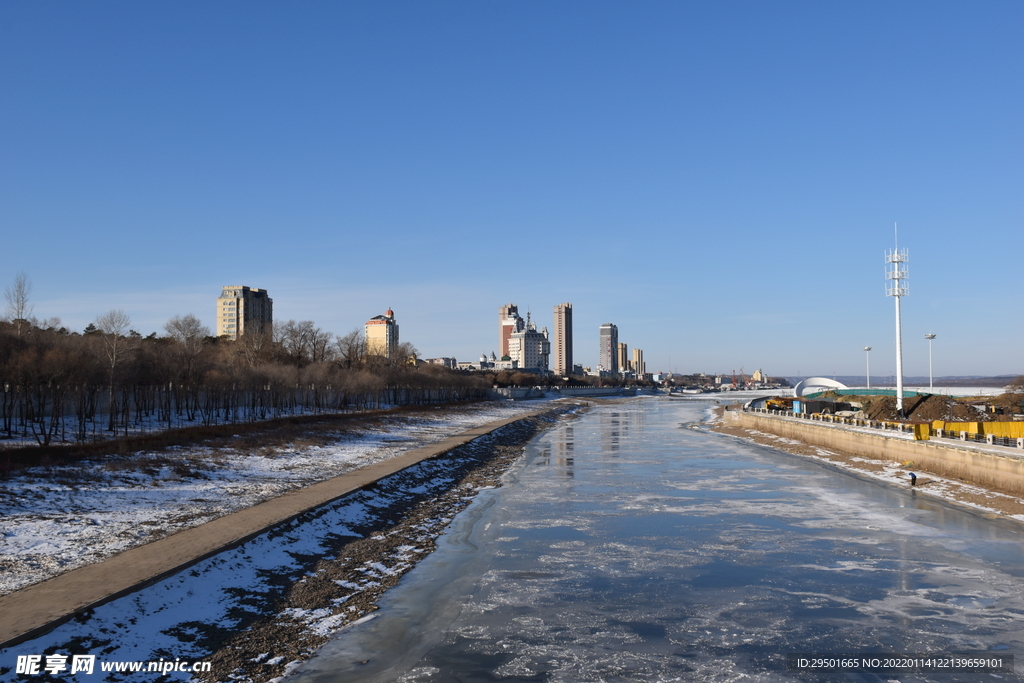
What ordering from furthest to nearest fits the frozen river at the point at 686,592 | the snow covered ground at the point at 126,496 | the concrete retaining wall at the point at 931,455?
the concrete retaining wall at the point at 931,455, the snow covered ground at the point at 126,496, the frozen river at the point at 686,592

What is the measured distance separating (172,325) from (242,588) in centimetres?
10060

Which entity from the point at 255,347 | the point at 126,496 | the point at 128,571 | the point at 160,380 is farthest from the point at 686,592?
the point at 255,347

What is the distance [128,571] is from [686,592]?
11.1 m

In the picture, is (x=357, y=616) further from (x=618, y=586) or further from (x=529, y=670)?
(x=618, y=586)

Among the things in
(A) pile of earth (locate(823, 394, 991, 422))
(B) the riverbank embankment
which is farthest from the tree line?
(A) pile of earth (locate(823, 394, 991, 422))

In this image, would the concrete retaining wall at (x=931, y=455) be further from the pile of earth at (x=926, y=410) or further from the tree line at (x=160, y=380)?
the tree line at (x=160, y=380)

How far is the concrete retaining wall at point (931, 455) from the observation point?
2690 centimetres

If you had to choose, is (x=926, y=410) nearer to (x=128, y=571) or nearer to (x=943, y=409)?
(x=943, y=409)

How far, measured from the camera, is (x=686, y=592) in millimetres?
14312

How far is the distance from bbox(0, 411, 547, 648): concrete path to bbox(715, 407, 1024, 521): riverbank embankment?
24093 millimetres

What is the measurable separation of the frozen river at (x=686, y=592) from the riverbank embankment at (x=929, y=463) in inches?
90.8

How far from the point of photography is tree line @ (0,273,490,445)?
A: 1578 inches

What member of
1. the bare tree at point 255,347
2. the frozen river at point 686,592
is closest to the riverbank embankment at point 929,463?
the frozen river at point 686,592

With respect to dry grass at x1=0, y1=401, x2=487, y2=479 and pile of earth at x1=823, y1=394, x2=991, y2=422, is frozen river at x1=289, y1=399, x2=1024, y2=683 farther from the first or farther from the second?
pile of earth at x1=823, y1=394, x2=991, y2=422
